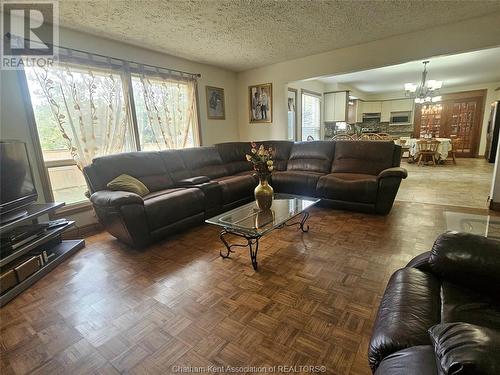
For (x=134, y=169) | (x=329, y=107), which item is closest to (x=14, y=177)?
(x=134, y=169)

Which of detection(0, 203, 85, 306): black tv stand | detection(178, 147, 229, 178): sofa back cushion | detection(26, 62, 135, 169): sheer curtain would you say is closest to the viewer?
detection(0, 203, 85, 306): black tv stand

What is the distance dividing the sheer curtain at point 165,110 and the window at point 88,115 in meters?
0.01

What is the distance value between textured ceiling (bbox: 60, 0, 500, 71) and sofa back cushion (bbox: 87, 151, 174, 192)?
146 cm

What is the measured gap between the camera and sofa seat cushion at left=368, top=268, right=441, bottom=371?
862mm

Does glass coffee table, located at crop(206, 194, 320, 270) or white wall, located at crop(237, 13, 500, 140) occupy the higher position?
white wall, located at crop(237, 13, 500, 140)

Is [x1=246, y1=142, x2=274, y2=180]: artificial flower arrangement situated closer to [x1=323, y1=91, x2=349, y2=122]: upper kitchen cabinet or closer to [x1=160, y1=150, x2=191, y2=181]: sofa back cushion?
[x1=160, y1=150, x2=191, y2=181]: sofa back cushion

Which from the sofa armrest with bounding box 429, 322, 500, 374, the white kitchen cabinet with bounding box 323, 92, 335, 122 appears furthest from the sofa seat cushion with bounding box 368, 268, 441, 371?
the white kitchen cabinet with bounding box 323, 92, 335, 122

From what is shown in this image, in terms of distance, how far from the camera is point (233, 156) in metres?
4.44

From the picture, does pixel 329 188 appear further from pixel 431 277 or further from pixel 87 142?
pixel 87 142

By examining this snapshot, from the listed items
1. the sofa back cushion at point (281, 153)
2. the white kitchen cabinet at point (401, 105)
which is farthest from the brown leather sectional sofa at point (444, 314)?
the white kitchen cabinet at point (401, 105)

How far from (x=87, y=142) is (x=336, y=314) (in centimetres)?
320

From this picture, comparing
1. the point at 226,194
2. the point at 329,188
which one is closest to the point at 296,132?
the point at 329,188

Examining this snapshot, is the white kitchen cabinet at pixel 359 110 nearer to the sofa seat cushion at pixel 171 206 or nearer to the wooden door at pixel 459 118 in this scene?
the wooden door at pixel 459 118

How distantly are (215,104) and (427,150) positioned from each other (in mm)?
5837
